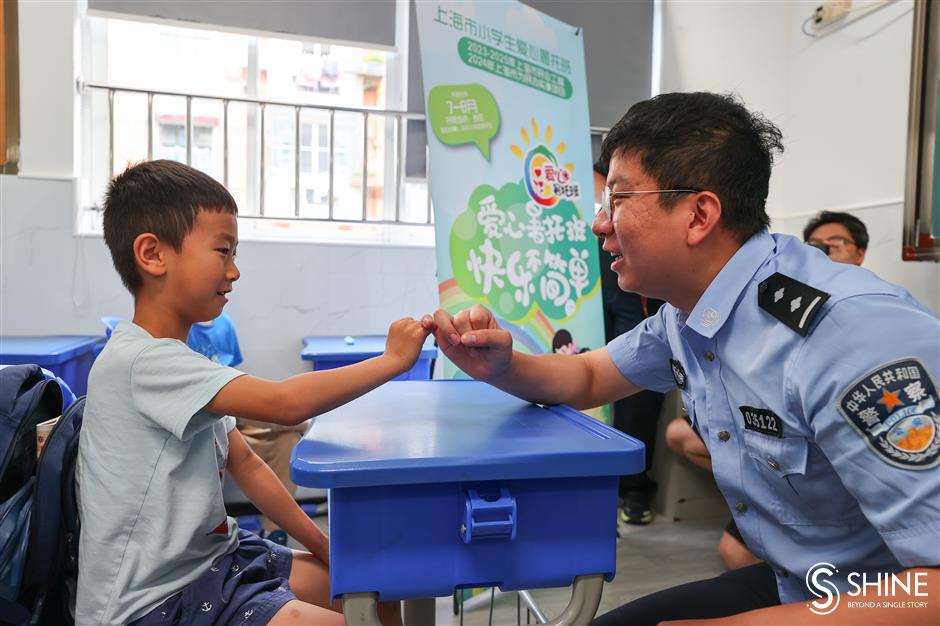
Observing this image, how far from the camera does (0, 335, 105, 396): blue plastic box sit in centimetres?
211

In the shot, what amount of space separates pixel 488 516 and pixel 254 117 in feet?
9.94

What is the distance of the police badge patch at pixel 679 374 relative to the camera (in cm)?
111

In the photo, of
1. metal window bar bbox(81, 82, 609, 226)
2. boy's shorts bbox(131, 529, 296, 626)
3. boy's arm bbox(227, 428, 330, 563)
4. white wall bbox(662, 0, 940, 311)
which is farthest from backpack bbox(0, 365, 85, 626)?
white wall bbox(662, 0, 940, 311)

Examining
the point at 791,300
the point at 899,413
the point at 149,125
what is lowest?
the point at 899,413

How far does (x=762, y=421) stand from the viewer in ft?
2.86

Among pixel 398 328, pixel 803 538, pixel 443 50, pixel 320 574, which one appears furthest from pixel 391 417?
pixel 443 50

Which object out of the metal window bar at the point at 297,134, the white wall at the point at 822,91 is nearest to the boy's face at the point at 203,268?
the metal window bar at the point at 297,134

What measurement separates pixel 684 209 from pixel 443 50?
4.88 ft

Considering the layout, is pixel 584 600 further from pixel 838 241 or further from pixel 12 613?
pixel 838 241

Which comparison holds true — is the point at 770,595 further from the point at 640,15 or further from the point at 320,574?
the point at 640,15

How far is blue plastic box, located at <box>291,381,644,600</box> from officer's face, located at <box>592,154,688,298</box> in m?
0.30

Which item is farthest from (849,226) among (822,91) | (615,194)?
(615,194)

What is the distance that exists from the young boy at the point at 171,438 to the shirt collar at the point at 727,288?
Answer: 45 centimetres

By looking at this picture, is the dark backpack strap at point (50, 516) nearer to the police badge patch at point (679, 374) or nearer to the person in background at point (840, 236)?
the police badge patch at point (679, 374)
